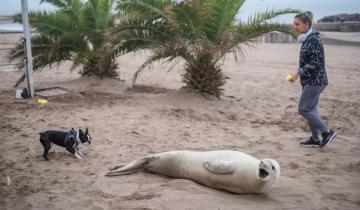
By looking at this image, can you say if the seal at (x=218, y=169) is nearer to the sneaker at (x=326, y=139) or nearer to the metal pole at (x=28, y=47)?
the sneaker at (x=326, y=139)

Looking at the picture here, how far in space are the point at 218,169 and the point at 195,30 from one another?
470 cm

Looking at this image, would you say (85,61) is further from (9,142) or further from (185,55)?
(9,142)

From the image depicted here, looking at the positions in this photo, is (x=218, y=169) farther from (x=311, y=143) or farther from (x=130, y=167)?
(x=311, y=143)

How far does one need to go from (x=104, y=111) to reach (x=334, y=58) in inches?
391

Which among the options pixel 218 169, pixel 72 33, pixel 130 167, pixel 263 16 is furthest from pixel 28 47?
pixel 218 169

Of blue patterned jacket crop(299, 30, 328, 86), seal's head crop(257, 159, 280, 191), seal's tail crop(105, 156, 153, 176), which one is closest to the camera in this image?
seal's head crop(257, 159, 280, 191)

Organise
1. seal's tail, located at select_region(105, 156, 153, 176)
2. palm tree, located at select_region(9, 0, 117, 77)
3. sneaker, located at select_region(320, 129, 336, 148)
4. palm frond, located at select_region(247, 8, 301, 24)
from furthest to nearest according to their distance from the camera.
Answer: palm tree, located at select_region(9, 0, 117, 77)
palm frond, located at select_region(247, 8, 301, 24)
sneaker, located at select_region(320, 129, 336, 148)
seal's tail, located at select_region(105, 156, 153, 176)

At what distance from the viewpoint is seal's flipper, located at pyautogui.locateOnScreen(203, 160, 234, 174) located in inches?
166

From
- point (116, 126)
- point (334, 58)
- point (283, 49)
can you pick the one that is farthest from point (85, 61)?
point (283, 49)

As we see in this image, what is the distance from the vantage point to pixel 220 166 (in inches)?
167

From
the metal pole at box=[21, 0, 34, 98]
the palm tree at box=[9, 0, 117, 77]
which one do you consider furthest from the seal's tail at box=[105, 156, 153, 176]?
the palm tree at box=[9, 0, 117, 77]

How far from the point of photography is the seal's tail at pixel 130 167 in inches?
186

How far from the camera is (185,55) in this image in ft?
28.5

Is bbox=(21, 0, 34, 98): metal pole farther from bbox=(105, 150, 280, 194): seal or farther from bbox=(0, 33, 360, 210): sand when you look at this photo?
bbox=(105, 150, 280, 194): seal
